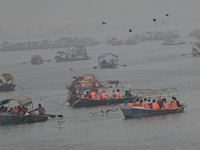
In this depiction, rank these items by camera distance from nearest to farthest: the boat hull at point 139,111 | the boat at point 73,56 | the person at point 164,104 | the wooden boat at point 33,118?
the boat hull at point 139,111
the wooden boat at point 33,118
the person at point 164,104
the boat at point 73,56

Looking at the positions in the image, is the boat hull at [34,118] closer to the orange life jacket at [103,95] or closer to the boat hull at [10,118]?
the boat hull at [10,118]

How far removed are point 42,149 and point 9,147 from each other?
3.50 metres

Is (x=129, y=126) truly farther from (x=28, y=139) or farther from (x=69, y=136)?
(x=28, y=139)

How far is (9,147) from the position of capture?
4147 cm

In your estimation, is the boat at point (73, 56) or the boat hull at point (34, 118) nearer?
the boat hull at point (34, 118)

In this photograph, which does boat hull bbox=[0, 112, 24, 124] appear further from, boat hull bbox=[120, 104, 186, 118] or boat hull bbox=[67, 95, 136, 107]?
boat hull bbox=[120, 104, 186, 118]

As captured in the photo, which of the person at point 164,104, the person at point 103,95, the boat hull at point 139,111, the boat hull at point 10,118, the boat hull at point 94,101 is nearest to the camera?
the boat hull at point 139,111

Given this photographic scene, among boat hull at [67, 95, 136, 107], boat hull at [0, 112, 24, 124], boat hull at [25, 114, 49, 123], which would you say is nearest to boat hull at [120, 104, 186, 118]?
boat hull at [67, 95, 136, 107]

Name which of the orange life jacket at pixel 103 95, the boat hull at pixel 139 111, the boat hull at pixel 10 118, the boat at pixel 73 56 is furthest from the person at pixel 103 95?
the boat at pixel 73 56

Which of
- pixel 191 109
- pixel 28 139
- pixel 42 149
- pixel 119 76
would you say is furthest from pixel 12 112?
pixel 119 76

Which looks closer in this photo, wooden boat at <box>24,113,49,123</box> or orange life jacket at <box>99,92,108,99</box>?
wooden boat at <box>24,113,49,123</box>

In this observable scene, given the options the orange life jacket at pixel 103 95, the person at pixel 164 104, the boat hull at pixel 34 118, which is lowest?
the boat hull at pixel 34 118

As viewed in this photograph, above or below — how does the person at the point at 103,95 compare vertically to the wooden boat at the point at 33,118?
above

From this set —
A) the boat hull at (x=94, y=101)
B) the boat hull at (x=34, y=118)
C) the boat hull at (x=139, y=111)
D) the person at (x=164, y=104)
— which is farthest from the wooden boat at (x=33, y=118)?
the person at (x=164, y=104)
